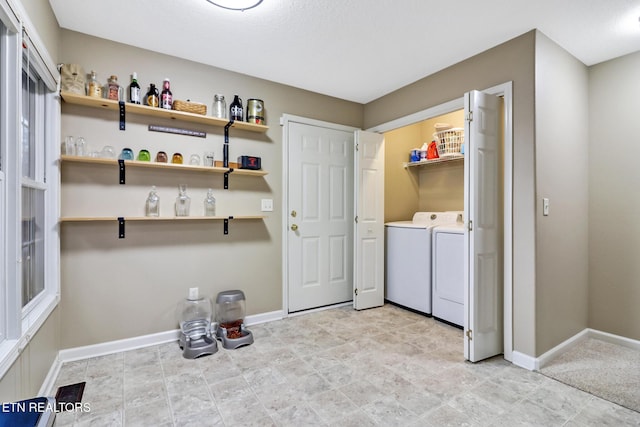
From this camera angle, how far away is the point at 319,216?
3.52 m

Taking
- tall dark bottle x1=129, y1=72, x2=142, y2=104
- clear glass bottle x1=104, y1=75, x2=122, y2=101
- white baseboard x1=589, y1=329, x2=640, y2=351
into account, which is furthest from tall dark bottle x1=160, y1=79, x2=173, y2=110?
white baseboard x1=589, y1=329, x2=640, y2=351

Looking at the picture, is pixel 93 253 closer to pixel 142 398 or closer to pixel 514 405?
pixel 142 398

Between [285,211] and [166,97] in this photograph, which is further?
[285,211]

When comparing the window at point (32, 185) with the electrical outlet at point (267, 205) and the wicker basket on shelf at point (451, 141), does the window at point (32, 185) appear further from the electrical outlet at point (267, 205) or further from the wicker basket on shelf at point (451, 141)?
the wicker basket on shelf at point (451, 141)

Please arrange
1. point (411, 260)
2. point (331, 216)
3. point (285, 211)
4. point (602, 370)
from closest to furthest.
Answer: point (602, 370)
point (285, 211)
point (411, 260)
point (331, 216)

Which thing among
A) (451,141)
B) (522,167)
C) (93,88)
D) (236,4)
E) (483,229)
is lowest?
(483,229)

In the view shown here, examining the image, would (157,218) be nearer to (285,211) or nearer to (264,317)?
(285,211)

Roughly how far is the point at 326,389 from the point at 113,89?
2603mm

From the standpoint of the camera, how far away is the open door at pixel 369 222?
3.55 meters

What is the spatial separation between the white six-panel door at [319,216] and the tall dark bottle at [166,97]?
1.14m

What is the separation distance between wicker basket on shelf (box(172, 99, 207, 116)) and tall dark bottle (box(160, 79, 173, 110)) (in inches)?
1.7

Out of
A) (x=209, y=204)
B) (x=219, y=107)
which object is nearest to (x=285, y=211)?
(x=209, y=204)

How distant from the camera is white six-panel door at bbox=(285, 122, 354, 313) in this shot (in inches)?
132

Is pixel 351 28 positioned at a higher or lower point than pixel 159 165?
higher
